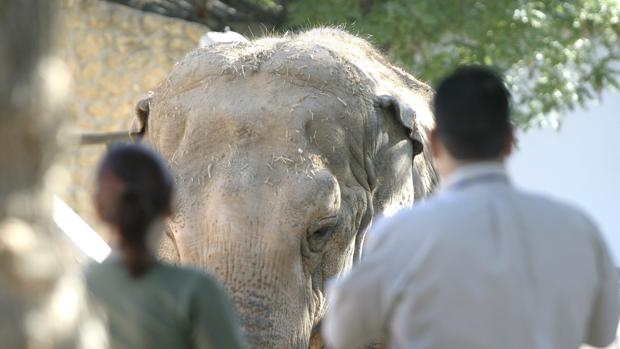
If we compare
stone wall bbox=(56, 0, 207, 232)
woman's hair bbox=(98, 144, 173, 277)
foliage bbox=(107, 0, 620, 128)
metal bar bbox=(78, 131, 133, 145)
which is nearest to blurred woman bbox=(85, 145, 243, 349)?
woman's hair bbox=(98, 144, 173, 277)

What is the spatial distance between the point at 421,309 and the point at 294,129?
4094mm

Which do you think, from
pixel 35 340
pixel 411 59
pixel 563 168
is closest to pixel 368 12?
pixel 411 59

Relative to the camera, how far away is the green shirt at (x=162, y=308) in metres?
4.40

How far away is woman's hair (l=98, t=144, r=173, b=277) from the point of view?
4.41 m

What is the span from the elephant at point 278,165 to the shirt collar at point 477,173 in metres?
2.89

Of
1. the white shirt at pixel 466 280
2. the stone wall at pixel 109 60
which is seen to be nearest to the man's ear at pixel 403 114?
the white shirt at pixel 466 280

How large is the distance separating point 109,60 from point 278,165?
9.11 metres

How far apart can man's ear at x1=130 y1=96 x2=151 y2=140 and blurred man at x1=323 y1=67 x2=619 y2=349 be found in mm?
4774

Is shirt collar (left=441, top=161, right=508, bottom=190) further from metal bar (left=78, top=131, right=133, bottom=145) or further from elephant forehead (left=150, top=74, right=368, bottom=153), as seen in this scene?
metal bar (left=78, top=131, right=133, bottom=145)

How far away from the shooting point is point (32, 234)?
3.85 metres

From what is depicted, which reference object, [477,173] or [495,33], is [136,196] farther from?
[495,33]

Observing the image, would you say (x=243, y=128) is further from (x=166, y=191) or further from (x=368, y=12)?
(x=368, y=12)

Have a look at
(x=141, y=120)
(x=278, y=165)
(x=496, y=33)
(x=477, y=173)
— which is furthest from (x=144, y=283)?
(x=496, y=33)

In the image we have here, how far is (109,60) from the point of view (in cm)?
1741
